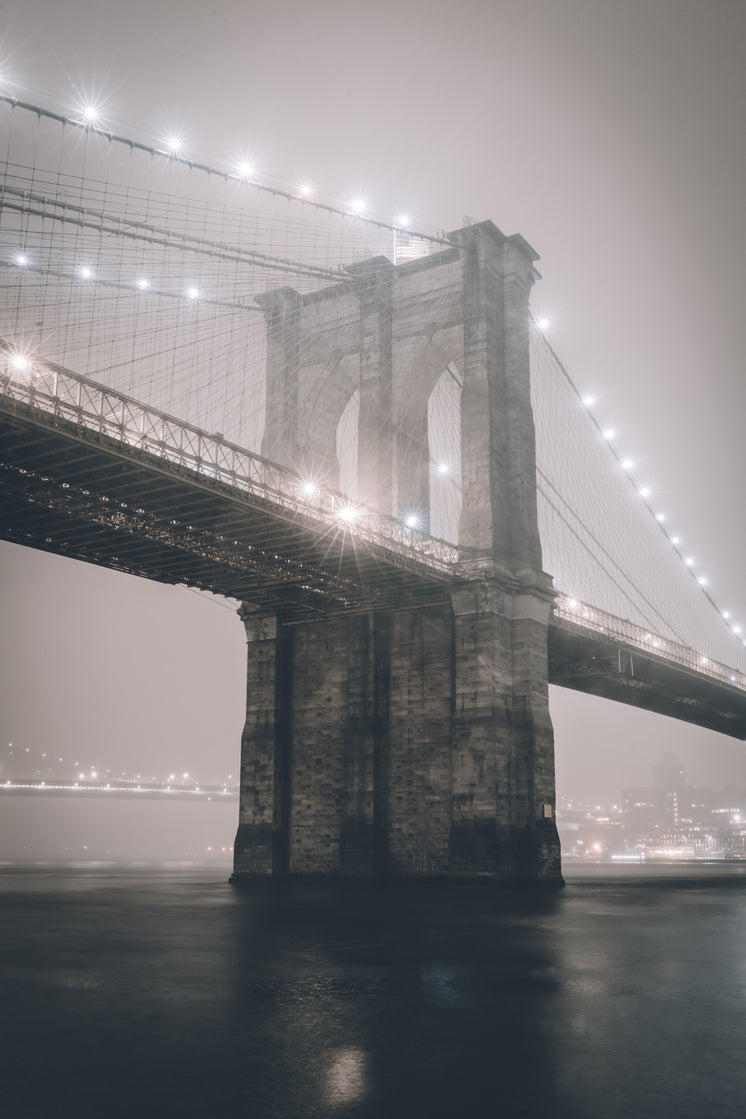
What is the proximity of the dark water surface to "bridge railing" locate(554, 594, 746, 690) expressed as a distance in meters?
30.2

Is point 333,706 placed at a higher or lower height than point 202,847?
higher

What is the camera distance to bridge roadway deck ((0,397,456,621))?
28094mm

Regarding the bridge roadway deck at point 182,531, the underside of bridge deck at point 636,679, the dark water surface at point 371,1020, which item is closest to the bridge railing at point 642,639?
the underside of bridge deck at point 636,679

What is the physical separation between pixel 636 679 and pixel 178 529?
41492mm

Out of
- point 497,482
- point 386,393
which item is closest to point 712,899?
point 497,482

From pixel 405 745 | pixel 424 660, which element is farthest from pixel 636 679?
pixel 405 745

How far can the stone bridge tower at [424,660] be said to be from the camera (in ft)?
131

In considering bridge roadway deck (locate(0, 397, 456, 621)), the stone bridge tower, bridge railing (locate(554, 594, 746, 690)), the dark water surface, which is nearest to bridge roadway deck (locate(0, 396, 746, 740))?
bridge roadway deck (locate(0, 397, 456, 621))

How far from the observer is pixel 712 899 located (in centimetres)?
3422

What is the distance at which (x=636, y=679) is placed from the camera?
6719 centimetres

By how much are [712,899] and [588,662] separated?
93.0ft

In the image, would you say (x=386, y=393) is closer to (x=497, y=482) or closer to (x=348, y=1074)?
(x=497, y=482)

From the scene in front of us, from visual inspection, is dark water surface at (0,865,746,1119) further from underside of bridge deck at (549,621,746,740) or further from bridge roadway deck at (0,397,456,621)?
underside of bridge deck at (549,621,746,740)

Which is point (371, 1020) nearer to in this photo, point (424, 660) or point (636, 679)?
point (424, 660)
